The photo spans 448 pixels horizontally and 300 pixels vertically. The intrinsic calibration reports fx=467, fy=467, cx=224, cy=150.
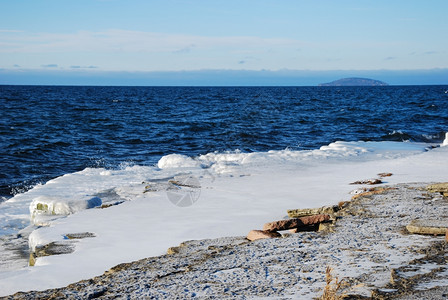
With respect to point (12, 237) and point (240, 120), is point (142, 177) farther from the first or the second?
point (240, 120)

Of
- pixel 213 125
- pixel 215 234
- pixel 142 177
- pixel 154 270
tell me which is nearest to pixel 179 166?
pixel 142 177

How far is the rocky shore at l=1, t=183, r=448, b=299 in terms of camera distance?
389 cm

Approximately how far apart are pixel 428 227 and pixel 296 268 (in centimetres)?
189

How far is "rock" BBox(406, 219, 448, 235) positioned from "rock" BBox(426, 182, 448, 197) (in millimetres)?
1821

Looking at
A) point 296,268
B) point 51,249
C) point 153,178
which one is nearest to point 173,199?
point 51,249

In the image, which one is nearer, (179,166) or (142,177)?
(142,177)

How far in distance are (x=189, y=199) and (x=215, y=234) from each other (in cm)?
284

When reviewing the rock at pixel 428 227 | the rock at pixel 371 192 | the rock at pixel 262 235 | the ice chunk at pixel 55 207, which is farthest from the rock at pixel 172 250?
the ice chunk at pixel 55 207

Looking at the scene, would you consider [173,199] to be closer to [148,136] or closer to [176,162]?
[176,162]

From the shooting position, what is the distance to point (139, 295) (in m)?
3.96

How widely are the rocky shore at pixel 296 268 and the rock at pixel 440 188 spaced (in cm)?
132

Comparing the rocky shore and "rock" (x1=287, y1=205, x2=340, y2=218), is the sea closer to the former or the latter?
"rock" (x1=287, y1=205, x2=340, y2=218)

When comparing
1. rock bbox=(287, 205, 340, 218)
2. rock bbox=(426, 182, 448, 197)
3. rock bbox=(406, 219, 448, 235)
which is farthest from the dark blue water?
rock bbox=(406, 219, 448, 235)

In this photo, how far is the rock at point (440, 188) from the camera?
23.8ft
